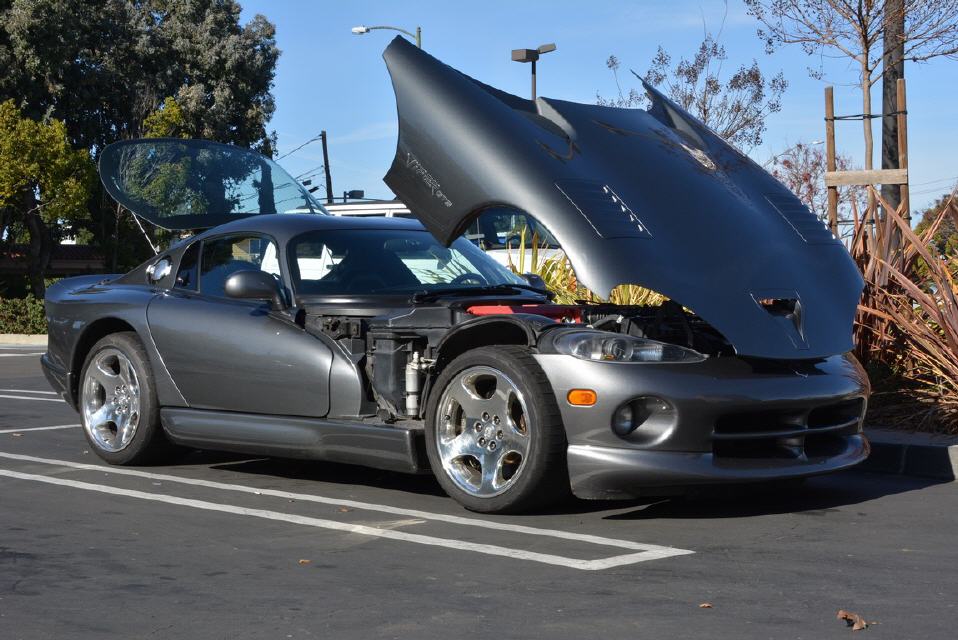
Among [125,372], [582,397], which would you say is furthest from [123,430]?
[582,397]

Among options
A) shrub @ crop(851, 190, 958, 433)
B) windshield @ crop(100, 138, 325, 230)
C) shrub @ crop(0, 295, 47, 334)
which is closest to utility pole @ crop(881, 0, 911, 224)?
shrub @ crop(851, 190, 958, 433)

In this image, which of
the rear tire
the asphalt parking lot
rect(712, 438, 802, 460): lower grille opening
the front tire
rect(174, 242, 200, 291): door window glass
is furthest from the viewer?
rect(174, 242, 200, 291): door window glass

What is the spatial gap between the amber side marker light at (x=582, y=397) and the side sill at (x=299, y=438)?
2.93 feet

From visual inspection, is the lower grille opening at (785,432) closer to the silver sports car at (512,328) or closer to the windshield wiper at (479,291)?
the silver sports car at (512,328)

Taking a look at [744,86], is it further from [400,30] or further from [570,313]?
[570,313]

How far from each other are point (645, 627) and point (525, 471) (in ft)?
5.90

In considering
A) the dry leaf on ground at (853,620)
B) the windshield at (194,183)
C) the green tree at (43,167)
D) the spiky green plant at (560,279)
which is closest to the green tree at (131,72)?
the green tree at (43,167)

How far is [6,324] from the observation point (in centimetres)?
2891

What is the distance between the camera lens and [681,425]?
5.54 metres

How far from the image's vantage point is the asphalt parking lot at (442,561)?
401cm

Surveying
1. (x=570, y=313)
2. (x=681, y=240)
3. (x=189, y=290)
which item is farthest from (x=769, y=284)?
(x=189, y=290)

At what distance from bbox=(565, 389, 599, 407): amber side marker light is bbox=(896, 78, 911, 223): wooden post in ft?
18.7

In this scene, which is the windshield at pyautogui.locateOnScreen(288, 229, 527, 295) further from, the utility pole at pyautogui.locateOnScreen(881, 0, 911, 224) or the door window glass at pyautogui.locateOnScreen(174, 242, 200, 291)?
the utility pole at pyautogui.locateOnScreen(881, 0, 911, 224)

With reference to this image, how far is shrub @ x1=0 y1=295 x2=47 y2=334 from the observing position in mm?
28736
